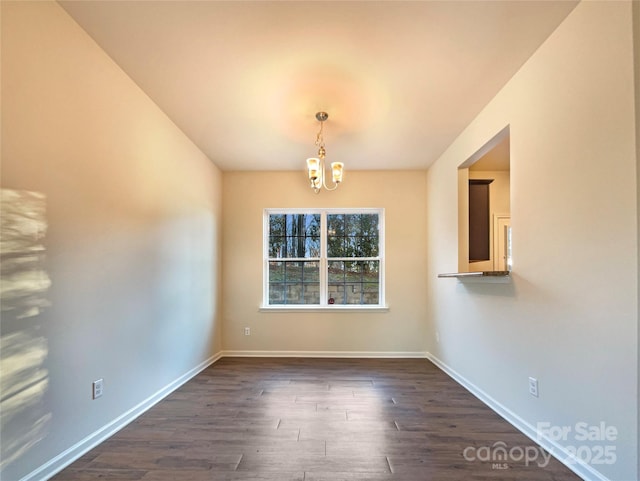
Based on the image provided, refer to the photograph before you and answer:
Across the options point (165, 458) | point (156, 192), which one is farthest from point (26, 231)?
point (165, 458)

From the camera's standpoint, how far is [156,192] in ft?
9.49

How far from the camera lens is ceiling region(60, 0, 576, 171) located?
1.86 m

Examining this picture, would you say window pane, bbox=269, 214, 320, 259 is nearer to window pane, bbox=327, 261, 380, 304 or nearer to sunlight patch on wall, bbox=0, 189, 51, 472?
window pane, bbox=327, 261, 380, 304

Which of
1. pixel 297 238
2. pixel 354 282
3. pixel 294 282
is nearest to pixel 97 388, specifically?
pixel 294 282

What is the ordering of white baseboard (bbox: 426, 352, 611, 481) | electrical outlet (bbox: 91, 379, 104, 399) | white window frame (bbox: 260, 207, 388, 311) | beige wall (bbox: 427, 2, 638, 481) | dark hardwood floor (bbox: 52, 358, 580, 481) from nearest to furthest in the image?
beige wall (bbox: 427, 2, 638, 481) → white baseboard (bbox: 426, 352, 611, 481) → dark hardwood floor (bbox: 52, 358, 580, 481) → electrical outlet (bbox: 91, 379, 104, 399) → white window frame (bbox: 260, 207, 388, 311)

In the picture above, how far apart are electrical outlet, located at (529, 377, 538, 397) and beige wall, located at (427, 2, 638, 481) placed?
37 mm

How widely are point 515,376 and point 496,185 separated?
302cm

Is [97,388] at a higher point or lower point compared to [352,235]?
lower

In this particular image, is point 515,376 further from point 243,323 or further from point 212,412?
point 243,323

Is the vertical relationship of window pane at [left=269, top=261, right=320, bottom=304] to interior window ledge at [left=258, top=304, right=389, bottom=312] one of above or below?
above

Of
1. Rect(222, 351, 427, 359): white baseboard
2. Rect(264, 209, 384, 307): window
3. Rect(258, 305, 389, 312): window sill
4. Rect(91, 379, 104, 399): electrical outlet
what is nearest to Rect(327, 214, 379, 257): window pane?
Rect(264, 209, 384, 307): window

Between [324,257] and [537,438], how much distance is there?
3.13m

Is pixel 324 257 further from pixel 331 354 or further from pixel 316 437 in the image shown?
pixel 316 437

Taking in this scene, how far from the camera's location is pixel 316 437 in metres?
2.27
